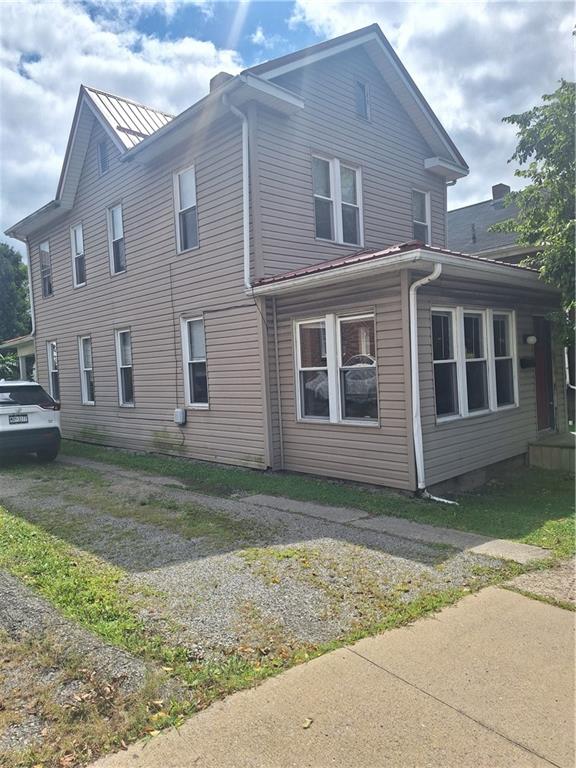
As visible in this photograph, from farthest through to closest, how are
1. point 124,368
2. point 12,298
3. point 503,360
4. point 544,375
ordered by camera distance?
point 12,298 < point 124,368 < point 544,375 < point 503,360

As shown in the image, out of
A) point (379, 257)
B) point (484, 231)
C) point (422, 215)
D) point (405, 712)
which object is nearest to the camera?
point (405, 712)

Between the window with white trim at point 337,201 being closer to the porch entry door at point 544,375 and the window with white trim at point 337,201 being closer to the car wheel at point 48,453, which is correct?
the porch entry door at point 544,375

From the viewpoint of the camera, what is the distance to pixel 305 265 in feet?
32.2

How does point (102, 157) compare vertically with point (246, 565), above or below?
above

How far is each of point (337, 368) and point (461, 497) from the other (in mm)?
2619

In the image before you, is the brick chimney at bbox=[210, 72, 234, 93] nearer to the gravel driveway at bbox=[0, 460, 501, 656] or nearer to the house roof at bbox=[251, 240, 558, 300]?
the house roof at bbox=[251, 240, 558, 300]

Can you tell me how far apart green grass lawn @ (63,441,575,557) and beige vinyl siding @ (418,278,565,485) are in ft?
1.61

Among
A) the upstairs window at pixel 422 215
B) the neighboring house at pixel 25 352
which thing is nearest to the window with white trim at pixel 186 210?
the upstairs window at pixel 422 215

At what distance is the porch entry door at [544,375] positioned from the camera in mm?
10656

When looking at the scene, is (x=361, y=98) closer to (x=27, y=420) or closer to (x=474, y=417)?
(x=474, y=417)

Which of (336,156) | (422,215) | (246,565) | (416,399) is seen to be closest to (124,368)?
(336,156)

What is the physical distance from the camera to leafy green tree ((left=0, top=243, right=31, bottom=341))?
30.1 metres

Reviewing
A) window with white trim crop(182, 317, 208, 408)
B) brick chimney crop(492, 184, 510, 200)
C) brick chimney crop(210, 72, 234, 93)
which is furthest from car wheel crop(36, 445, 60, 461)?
brick chimney crop(492, 184, 510, 200)

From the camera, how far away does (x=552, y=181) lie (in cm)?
872
